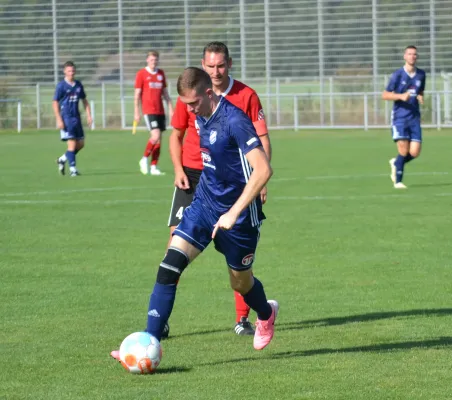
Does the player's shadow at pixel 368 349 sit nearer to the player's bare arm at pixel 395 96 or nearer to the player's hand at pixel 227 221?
the player's hand at pixel 227 221

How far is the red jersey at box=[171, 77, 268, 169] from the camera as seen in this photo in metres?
7.62

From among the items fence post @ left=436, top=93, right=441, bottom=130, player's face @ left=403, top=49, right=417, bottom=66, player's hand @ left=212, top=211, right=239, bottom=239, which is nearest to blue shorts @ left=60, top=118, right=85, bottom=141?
player's face @ left=403, top=49, right=417, bottom=66

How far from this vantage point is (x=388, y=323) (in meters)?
7.80

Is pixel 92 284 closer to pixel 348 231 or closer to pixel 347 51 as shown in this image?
pixel 348 231

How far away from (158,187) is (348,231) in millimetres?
6444

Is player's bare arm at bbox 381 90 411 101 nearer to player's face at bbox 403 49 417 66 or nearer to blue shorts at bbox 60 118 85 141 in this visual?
player's face at bbox 403 49 417 66

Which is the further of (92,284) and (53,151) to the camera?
(53,151)

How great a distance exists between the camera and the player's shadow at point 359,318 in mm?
7789

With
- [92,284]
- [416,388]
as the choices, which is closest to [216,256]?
[92,284]

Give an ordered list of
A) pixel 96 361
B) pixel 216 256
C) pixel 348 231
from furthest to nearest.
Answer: pixel 348 231 < pixel 216 256 < pixel 96 361

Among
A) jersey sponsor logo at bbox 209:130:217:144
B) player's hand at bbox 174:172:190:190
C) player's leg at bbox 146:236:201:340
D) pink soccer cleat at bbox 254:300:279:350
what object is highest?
jersey sponsor logo at bbox 209:130:217:144

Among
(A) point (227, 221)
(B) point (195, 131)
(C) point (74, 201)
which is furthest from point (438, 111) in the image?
(A) point (227, 221)

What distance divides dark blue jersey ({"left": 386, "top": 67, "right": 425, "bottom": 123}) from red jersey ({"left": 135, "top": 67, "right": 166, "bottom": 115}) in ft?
18.0

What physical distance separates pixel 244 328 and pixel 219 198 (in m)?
1.38
